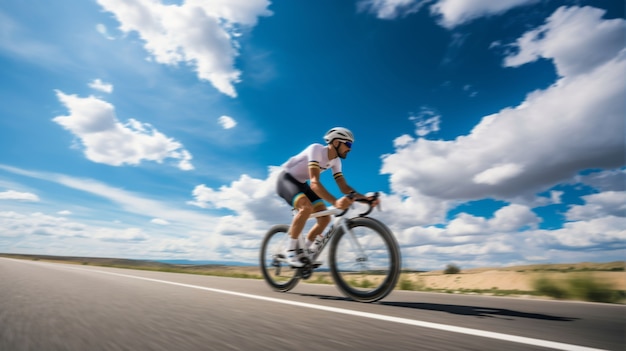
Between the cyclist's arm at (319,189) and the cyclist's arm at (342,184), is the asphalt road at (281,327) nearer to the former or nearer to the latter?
the cyclist's arm at (319,189)

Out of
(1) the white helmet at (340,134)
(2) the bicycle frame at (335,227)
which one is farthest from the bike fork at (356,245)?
(1) the white helmet at (340,134)

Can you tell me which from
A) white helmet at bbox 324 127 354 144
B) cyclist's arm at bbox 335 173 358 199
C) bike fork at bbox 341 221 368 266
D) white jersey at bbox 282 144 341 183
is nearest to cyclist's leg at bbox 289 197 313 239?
white jersey at bbox 282 144 341 183

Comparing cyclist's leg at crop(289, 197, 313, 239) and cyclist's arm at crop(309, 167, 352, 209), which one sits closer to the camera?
cyclist's arm at crop(309, 167, 352, 209)

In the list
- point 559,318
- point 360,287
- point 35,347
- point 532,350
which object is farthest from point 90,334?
point 559,318

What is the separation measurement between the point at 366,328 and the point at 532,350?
102 centimetres

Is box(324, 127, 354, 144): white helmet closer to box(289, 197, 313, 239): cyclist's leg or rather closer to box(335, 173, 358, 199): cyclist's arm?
box(335, 173, 358, 199): cyclist's arm

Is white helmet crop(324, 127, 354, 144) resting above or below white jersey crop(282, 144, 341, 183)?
above

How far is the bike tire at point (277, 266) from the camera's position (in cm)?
598

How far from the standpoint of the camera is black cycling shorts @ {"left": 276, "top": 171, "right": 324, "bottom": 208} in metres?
5.94

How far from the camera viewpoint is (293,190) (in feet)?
19.6

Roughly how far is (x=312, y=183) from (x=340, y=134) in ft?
2.62

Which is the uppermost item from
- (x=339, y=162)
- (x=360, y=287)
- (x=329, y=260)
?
(x=339, y=162)

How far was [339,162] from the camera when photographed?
5.57 m

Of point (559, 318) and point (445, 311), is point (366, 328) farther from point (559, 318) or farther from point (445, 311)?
point (559, 318)
